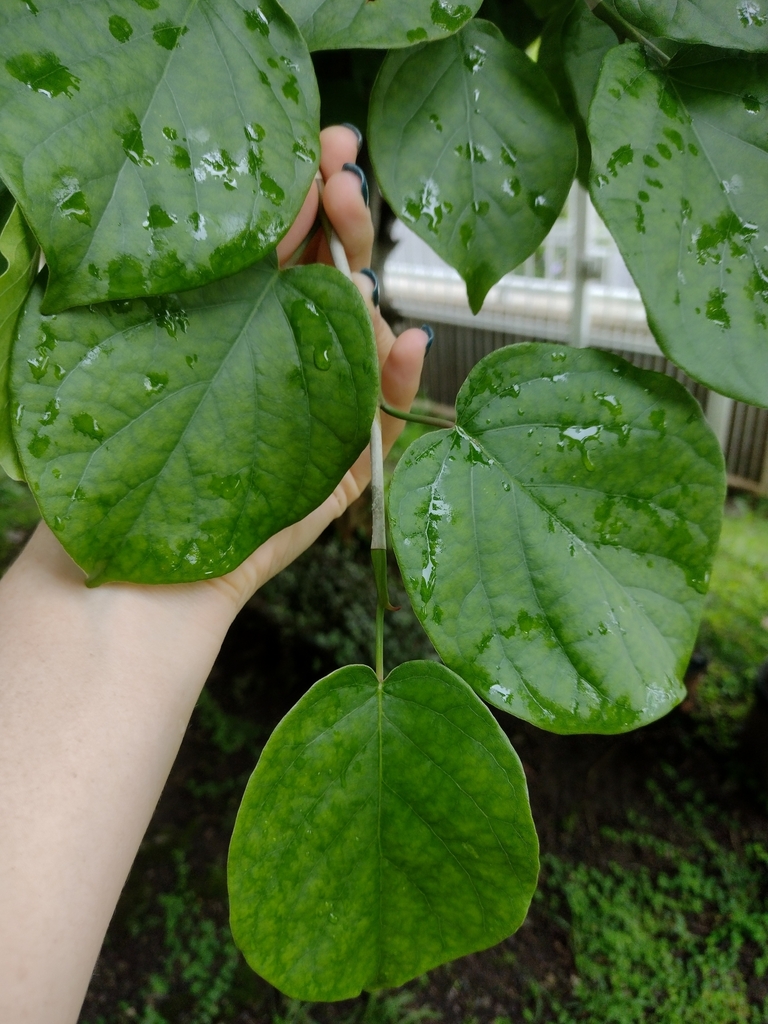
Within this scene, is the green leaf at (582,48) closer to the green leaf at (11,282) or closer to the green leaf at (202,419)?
the green leaf at (202,419)

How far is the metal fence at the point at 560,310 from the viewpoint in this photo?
190 centimetres

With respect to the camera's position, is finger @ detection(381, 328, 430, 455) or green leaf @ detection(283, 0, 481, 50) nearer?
green leaf @ detection(283, 0, 481, 50)

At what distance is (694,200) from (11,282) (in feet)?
1.19

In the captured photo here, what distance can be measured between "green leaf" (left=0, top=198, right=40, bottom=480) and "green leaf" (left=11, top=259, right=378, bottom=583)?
3cm

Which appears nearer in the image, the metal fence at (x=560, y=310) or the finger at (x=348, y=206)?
the finger at (x=348, y=206)

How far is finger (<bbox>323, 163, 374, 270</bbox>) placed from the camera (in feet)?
1.67

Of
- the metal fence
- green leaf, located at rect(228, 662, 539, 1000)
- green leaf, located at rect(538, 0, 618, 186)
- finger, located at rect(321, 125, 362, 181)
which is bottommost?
the metal fence

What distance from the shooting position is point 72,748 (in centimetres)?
50

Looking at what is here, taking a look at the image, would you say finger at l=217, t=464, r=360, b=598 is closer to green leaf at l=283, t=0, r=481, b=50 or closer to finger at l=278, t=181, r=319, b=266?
finger at l=278, t=181, r=319, b=266

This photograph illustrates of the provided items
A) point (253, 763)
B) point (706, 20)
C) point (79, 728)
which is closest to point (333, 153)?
point (706, 20)

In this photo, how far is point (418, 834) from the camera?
1.44ft

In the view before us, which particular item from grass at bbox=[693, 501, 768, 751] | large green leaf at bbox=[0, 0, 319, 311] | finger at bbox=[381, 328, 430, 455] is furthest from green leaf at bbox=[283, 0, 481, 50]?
grass at bbox=[693, 501, 768, 751]

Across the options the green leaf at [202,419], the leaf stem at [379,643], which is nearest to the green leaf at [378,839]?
the leaf stem at [379,643]

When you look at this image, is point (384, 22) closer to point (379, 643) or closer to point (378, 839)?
point (379, 643)
